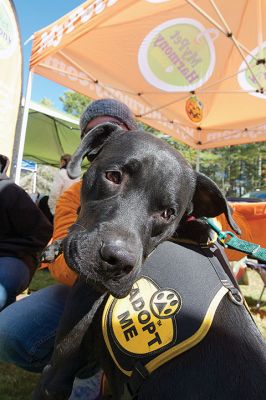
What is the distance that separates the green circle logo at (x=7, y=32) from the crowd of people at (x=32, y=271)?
200 centimetres

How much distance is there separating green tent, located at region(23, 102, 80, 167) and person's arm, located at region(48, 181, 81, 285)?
5.44 m

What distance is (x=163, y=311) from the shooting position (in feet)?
3.64

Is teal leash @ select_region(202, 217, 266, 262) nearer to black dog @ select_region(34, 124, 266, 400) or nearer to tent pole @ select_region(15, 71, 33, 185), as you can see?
black dog @ select_region(34, 124, 266, 400)

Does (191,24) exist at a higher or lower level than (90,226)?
higher

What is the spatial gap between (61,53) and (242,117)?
3.96 metres

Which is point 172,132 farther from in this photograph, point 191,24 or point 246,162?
point 246,162

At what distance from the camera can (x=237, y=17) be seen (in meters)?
5.48

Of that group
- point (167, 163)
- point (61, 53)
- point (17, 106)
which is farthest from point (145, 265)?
point (61, 53)

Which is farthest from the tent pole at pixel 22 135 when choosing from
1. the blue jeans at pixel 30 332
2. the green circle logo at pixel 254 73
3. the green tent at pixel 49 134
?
the green circle logo at pixel 254 73

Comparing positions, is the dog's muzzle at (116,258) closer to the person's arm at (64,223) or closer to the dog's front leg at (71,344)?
the dog's front leg at (71,344)

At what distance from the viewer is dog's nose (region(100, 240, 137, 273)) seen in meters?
0.99

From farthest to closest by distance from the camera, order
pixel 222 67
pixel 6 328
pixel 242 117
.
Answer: pixel 242 117, pixel 222 67, pixel 6 328

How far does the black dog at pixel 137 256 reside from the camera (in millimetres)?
994

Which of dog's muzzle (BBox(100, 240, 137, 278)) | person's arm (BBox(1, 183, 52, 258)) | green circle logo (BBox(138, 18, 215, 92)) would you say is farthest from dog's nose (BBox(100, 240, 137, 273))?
green circle logo (BBox(138, 18, 215, 92))
